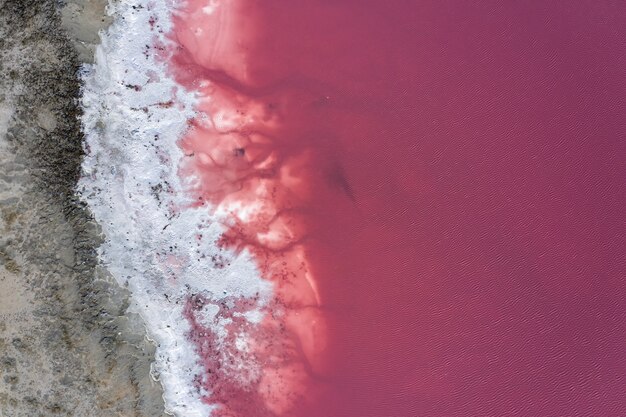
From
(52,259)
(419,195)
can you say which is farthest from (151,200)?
(419,195)

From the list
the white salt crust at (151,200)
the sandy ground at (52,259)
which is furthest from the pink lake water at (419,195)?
the sandy ground at (52,259)

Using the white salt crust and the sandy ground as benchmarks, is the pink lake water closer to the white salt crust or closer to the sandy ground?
the white salt crust

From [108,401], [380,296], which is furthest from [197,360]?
[380,296]

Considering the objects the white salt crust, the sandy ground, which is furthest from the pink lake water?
the sandy ground

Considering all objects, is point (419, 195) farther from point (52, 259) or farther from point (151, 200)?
point (52, 259)

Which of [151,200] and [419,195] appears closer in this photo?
[151,200]

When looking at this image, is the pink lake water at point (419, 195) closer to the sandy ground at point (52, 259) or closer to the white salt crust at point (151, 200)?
the white salt crust at point (151, 200)

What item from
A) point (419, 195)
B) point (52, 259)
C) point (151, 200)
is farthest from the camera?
point (419, 195)

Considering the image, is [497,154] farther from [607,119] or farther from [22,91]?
[22,91]
